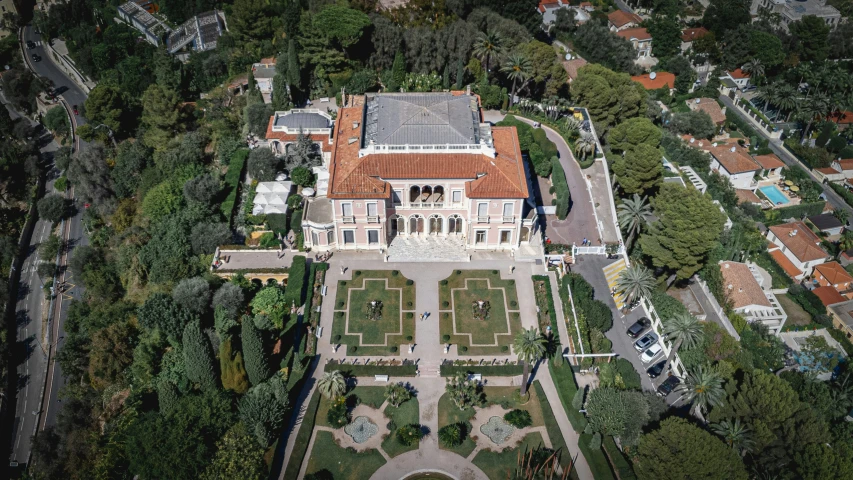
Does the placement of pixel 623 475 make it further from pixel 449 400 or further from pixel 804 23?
pixel 804 23

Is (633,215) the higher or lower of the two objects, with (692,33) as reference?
higher

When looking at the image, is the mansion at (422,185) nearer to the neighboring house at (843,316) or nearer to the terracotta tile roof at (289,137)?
the terracotta tile roof at (289,137)

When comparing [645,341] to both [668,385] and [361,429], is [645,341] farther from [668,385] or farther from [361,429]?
[361,429]

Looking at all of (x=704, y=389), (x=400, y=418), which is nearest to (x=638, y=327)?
(x=704, y=389)

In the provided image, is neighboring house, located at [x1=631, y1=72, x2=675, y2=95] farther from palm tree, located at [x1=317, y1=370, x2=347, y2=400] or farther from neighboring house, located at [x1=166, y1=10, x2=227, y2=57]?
palm tree, located at [x1=317, y1=370, x2=347, y2=400]

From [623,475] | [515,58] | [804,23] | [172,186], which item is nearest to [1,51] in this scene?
[172,186]

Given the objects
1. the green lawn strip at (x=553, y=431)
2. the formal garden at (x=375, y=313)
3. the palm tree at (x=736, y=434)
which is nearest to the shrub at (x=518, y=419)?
the green lawn strip at (x=553, y=431)
